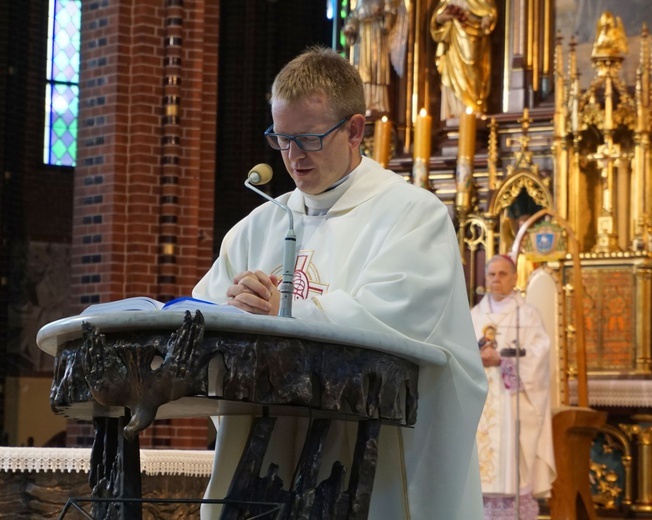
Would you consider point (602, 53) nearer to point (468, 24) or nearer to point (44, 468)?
point (468, 24)

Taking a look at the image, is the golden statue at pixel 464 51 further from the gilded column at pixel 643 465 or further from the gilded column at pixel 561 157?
the gilded column at pixel 643 465

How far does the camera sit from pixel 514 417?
993 cm

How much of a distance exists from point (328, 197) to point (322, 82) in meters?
0.37

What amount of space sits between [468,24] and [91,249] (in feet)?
14.0

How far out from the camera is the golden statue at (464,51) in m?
12.6

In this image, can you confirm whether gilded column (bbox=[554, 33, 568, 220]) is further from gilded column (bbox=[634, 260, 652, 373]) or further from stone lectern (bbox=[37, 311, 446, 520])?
stone lectern (bbox=[37, 311, 446, 520])

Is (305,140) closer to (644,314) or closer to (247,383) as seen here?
(247,383)

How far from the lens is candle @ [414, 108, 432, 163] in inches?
468

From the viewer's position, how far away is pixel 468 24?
12.6m

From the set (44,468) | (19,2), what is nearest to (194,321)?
(44,468)

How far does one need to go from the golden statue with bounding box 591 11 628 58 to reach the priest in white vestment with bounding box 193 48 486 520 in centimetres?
817

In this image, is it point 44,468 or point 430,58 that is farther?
point 430,58

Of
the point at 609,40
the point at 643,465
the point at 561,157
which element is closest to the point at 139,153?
the point at 561,157

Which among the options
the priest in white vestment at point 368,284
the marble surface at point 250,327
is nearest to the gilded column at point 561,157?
the priest in white vestment at point 368,284
